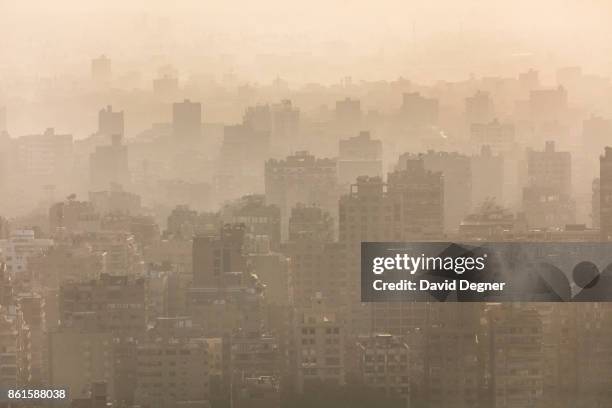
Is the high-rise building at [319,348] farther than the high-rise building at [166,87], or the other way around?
the high-rise building at [166,87]

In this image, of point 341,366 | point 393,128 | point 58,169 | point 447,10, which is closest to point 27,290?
point 58,169

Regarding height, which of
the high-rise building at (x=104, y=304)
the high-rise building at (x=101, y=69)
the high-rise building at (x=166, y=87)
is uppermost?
the high-rise building at (x=101, y=69)

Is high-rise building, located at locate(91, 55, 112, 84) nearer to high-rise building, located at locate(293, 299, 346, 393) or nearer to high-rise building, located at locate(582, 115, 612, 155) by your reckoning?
high-rise building, located at locate(293, 299, 346, 393)

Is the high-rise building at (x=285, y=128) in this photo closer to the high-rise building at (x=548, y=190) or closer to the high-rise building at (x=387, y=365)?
the high-rise building at (x=387, y=365)

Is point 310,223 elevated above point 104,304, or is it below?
above

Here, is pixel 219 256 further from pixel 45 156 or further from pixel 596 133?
pixel 596 133

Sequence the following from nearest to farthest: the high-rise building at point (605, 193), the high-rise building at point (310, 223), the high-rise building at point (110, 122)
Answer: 1. the high-rise building at point (605, 193)
2. the high-rise building at point (310, 223)
3. the high-rise building at point (110, 122)

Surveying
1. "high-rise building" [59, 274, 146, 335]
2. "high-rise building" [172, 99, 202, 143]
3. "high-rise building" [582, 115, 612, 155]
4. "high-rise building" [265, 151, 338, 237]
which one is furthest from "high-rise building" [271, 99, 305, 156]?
"high-rise building" [582, 115, 612, 155]

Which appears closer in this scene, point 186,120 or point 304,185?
point 304,185

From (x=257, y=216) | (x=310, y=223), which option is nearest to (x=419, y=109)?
(x=310, y=223)

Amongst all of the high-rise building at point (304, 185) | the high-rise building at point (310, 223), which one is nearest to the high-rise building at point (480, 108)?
the high-rise building at point (304, 185)

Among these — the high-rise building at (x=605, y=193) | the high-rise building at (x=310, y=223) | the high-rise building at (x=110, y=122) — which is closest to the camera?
the high-rise building at (x=605, y=193)

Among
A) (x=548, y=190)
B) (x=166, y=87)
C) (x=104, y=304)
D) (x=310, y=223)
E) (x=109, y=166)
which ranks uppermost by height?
(x=166, y=87)
